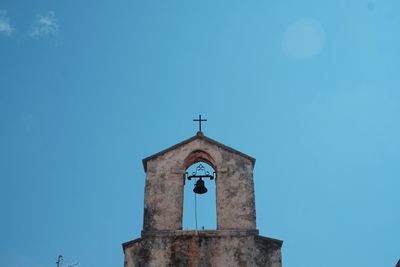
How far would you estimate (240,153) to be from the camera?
10.3 meters

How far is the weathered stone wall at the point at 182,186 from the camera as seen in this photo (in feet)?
31.3

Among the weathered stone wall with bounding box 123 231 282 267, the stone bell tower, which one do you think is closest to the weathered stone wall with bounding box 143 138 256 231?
the stone bell tower

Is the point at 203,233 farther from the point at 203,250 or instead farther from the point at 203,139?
the point at 203,139

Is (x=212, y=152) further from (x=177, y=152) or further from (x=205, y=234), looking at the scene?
(x=205, y=234)

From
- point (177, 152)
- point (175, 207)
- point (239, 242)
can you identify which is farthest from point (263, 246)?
point (177, 152)

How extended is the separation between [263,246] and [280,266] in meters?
0.46

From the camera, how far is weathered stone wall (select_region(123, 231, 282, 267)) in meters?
9.07

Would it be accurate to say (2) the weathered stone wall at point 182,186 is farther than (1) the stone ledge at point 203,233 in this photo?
Yes

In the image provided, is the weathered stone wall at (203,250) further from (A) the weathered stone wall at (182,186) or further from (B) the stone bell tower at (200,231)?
(A) the weathered stone wall at (182,186)

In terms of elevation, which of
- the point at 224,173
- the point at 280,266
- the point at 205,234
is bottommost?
the point at 280,266

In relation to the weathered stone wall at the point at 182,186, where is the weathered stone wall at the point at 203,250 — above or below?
below

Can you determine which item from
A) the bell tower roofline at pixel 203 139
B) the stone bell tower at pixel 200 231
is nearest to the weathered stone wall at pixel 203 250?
the stone bell tower at pixel 200 231

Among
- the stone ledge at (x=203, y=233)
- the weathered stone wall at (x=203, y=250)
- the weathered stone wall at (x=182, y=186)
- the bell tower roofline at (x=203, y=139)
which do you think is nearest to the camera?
the weathered stone wall at (x=203, y=250)

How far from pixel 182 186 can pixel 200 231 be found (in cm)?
105
